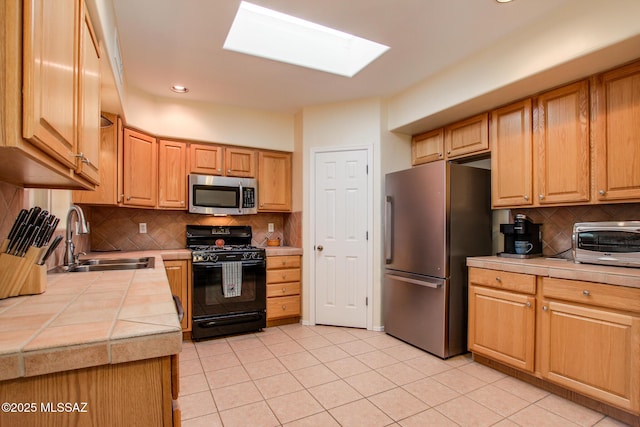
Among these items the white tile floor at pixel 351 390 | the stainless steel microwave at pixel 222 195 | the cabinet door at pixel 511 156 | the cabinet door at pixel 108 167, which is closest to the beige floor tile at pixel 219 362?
the white tile floor at pixel 351 390

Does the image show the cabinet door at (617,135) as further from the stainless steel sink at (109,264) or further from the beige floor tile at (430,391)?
the stainless steel sink at (109,264)

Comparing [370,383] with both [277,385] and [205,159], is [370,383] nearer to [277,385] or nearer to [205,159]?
[277,385]

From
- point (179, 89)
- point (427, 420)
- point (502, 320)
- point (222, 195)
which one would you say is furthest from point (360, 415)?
point (179, 89)

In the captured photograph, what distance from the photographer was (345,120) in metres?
3.60

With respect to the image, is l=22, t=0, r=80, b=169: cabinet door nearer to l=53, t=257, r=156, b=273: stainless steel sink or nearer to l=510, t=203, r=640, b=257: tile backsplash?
l=53, t=257, r=156, b=273: stainless steel sink

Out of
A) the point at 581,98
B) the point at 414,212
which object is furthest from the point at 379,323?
the point at 581,98

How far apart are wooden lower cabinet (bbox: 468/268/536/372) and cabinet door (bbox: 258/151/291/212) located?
7.43 ft

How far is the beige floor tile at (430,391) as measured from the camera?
2.12m

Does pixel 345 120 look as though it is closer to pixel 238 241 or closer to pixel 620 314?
pixel 238 241

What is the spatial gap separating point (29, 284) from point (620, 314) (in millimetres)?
2909

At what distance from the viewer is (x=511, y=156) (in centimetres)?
→ 268

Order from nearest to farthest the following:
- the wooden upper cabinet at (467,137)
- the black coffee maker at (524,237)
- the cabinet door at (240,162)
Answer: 1. the black coffee maker at (524,237)
2. the wooden upper cabinet at (467,137)
3. the cabinet door at (240,162)

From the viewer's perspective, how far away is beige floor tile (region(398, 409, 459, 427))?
1.85 metres

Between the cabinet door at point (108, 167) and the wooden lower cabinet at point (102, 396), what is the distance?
260cm
